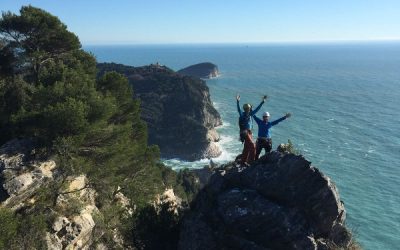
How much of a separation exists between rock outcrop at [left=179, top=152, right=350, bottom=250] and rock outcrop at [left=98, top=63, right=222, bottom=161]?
292 ft

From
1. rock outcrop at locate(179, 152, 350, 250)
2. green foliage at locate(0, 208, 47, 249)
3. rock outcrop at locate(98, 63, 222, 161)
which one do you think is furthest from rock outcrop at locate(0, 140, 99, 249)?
rock outcrop at locate(98, 63, 222, 161)

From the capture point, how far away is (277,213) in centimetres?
1848

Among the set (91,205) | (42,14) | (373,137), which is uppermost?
(42,14)

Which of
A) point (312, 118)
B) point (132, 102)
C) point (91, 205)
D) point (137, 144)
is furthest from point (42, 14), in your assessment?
point (312, 118)

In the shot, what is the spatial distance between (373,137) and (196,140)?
1742 inches

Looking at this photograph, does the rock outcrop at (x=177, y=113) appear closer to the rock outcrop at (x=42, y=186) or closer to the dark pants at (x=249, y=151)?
the rock outcrop at (x=42, y=186)

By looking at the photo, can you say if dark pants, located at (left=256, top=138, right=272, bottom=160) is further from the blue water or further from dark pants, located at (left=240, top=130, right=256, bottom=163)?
the blue water

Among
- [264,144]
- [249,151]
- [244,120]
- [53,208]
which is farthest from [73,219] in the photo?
[264,144]

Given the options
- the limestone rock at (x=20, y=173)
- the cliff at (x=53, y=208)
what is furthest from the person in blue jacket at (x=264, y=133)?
the limestone rock at (x=20, y=173)

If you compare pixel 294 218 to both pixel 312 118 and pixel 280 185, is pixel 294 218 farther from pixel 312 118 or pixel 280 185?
pixel 312 118

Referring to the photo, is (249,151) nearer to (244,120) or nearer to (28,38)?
(244,120)

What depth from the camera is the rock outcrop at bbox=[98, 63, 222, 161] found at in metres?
115

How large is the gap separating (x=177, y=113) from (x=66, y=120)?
107940mm

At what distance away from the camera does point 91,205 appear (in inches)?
A: 1035
